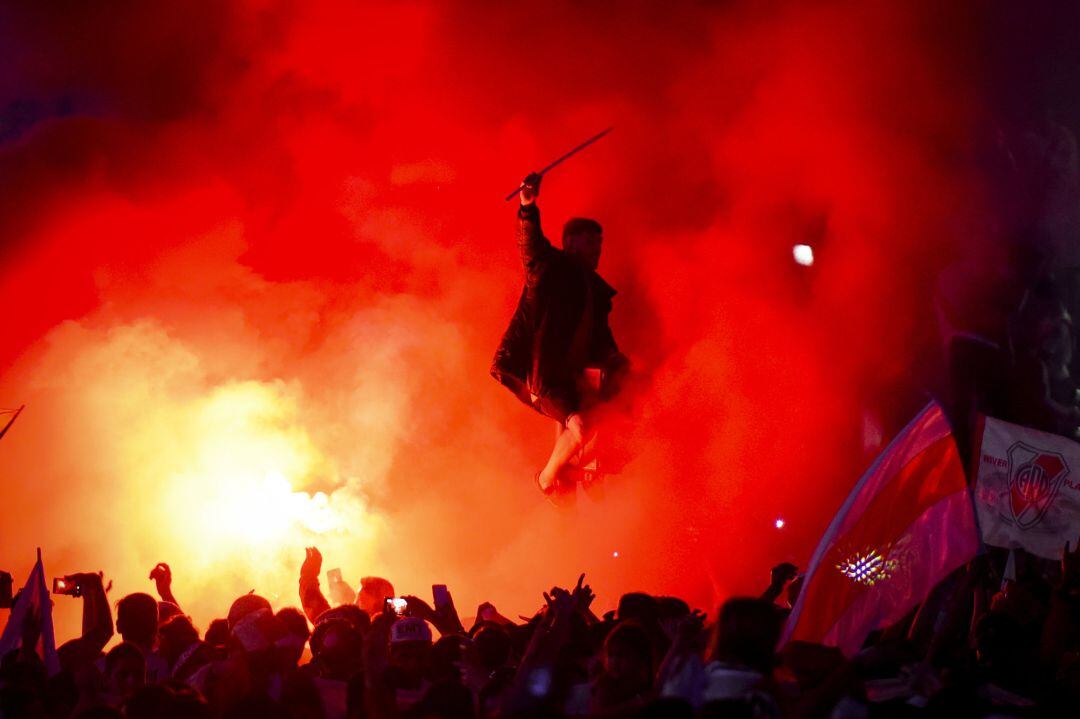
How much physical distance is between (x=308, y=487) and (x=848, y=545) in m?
6.36

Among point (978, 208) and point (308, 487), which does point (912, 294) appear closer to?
point (978, 208)

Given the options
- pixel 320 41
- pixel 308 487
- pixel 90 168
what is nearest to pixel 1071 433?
pixel 308 487

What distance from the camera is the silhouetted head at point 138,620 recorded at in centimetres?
558

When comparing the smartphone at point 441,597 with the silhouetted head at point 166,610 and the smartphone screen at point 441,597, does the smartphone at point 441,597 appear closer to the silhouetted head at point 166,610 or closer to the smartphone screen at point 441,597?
the smartphone screen at point 441,597

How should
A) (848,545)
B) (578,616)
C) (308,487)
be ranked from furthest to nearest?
(308,487), (848,545), (578,616)

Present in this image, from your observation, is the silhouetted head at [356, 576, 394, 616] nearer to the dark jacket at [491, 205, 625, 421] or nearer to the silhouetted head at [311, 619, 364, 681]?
the dark jacket at [491, 205, 625, 421]

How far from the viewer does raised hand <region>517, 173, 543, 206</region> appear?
6.69 m

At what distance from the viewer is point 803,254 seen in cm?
1025

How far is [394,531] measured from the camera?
1074 centimetres

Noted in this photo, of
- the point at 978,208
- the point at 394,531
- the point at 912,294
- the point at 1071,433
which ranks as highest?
the point at 978,208

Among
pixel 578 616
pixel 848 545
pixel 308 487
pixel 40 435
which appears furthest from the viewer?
pixel 308 487

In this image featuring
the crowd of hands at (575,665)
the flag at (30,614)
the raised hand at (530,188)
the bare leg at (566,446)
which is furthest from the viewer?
the bare leg at (566,446)

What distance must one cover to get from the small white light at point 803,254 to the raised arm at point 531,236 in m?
3.63

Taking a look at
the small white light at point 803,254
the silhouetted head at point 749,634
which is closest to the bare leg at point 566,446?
the small white light at point 803,254
